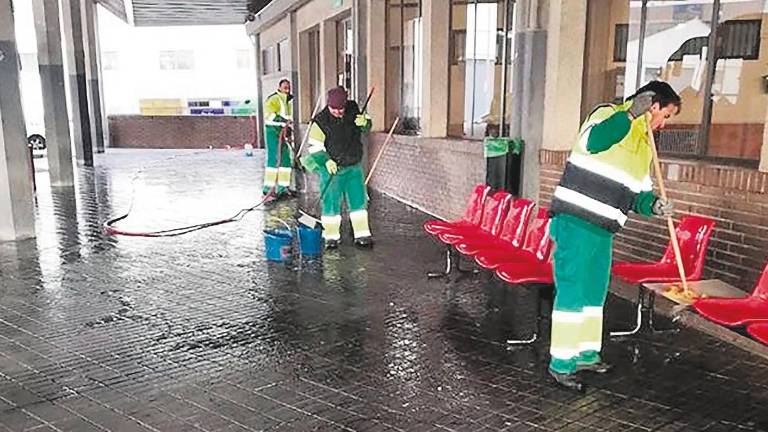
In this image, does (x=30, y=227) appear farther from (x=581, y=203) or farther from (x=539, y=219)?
(x=581, y=203)

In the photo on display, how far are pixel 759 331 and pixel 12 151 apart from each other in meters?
7.61

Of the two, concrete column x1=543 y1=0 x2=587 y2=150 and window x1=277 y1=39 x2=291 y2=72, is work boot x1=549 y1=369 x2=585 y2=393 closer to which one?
concrete column x1=543 y1=0 x2=587 y2=150

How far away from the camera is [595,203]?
357 cm

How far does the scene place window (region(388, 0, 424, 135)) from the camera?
10.4 metres

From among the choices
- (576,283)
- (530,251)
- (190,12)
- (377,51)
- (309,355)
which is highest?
(190,12)

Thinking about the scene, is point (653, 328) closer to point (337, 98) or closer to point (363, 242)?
point (363, 242)

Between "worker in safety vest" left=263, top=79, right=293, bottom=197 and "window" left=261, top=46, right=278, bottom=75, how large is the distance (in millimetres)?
10085

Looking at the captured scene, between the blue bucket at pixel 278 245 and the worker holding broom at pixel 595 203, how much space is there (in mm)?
3439

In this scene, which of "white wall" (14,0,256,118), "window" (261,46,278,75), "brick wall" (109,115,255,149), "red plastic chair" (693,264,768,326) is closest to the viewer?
"red plastic chair" (693,264,768,326)

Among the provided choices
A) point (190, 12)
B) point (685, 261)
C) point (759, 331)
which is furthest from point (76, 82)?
point (759, 331)

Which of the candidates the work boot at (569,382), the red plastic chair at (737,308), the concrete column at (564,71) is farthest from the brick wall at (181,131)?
the red plastic chair at (737,308)

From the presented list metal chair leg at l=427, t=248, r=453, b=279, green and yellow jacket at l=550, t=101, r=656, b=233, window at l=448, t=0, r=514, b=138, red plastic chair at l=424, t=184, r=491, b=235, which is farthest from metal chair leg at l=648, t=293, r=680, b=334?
window at l=448, t=0, r=514, b=138

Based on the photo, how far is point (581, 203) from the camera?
11.8 feet

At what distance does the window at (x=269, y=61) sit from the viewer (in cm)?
2030
